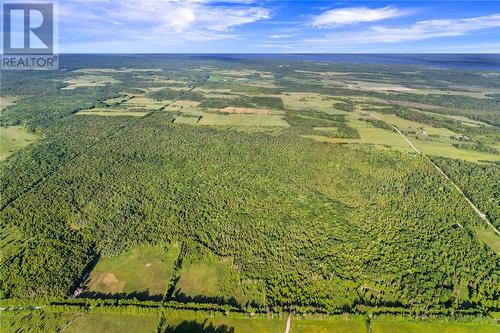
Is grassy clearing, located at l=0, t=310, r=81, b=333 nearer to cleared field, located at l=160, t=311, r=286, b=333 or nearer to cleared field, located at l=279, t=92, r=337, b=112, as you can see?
cleared field, located at l=160, t=311, r=286, b=333

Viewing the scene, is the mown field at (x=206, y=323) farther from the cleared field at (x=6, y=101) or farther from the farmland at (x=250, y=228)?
the cleared field at (x=6, y=101)

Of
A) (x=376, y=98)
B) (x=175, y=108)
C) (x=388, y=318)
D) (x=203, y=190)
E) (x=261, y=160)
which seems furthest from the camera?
(x=376, y=98)

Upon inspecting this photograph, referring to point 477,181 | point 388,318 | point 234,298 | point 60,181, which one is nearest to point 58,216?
point 60,181

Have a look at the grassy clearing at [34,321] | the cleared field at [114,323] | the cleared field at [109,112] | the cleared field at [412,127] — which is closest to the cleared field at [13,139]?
the cleared field at [109,112]

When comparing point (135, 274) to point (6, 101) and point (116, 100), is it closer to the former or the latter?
point (116, 100)

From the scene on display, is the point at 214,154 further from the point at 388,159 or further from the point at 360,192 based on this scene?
the point at 388,159
